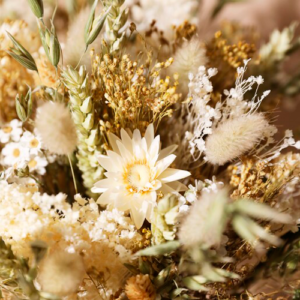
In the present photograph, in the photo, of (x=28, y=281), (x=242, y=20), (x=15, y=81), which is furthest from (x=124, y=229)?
(x=242, y=20)

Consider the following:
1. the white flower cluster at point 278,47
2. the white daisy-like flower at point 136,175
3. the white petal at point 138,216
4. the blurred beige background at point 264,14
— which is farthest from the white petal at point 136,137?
the blurred beige background at point 264,14

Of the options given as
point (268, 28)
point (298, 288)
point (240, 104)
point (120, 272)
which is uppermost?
point (268, 28)

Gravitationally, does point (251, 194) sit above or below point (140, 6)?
below

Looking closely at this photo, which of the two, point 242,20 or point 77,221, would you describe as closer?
point 77,221

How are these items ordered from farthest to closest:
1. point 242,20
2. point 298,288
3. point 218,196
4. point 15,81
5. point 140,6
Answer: point 242,20 < point 140,6 < point 15,81 < point 298,288 < point 218,196

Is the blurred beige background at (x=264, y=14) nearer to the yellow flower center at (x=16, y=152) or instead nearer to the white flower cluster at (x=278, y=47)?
the white flower cluster at (x=278, y=47)

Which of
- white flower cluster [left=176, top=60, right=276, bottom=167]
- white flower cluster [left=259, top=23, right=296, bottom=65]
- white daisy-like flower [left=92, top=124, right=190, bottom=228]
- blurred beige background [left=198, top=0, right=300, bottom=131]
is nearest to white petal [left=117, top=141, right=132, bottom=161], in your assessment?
white daisy-like flower [left=92, top=124, right=190, bottom=228]

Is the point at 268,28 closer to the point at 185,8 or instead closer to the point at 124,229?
the point at 185,8
